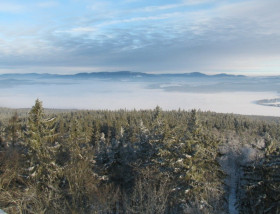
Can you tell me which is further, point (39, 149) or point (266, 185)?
point (39, 149)

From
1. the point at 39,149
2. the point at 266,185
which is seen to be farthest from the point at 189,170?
the point at 39,149

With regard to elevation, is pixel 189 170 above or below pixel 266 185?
above

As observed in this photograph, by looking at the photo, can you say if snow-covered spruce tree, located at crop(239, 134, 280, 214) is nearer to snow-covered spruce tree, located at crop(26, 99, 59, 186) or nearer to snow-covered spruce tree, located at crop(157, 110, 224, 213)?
snow-covered spruce tree, located at crop(157, 110, 224, 213)

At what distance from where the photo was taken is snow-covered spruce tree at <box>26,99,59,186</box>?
2375 centimetres

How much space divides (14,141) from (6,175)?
80.7 ft

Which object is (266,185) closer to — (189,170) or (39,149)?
(189,170)

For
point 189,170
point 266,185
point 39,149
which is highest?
point 39,149

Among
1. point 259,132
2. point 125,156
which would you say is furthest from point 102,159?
point 259,132

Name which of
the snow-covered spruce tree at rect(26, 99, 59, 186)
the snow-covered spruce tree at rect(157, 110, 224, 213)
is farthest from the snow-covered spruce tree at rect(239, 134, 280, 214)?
the snow-covered spruce tree at rect(26, 99, 59, 186)

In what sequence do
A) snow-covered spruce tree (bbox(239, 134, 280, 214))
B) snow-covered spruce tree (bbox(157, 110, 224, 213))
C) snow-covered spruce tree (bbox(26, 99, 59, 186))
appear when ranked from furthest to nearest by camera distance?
snow-covered spruce tree (bbox(26, 99, 59, 186))
snow-covered spruce tree (bbox(157, 110, 224, 213))
snow-covered spruce tree (bbox(239, 134, 280, 214))

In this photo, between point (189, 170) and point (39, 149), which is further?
point (39, 149)

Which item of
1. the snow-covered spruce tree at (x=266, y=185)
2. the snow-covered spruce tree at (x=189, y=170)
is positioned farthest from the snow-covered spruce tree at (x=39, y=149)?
the snow-covered spruce tree at (x=266, y=185)

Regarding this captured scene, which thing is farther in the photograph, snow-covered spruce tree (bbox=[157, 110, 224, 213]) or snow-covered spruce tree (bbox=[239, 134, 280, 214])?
snow-covered spruce tree (bbox=[157, 110, 224, 213])

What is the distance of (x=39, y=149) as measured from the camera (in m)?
24.0
